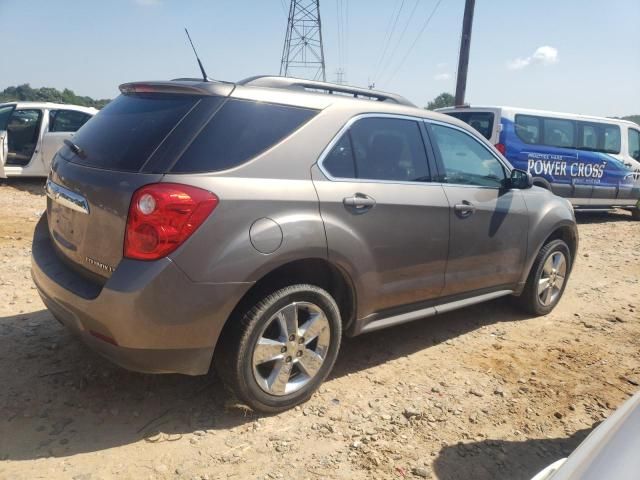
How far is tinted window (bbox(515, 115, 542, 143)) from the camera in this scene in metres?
9.35

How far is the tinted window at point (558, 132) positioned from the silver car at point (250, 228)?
7.01 m

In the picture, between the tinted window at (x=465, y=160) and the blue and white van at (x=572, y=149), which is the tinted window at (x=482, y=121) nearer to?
the blue and white van at (x=572, y=149)

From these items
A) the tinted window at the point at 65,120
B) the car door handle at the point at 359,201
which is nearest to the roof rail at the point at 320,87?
the car door handle at the point at 359,201

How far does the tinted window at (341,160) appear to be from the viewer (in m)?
2.98

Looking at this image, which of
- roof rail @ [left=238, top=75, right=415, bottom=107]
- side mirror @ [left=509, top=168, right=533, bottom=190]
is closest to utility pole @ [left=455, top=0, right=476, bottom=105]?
side mirror @ [left=509, top=168, right=533, bottom=190]

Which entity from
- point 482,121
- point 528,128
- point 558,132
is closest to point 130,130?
point 482,121

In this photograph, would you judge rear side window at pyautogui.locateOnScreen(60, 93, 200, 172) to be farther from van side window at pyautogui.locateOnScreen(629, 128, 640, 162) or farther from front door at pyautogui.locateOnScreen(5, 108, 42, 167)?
van side window at pyautogui.locateOnScreen(629, 128, 640, 162)

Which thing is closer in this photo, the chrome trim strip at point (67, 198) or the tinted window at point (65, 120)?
the chrome trim strip at point (67, 198)

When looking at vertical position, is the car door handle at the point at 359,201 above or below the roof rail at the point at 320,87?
below

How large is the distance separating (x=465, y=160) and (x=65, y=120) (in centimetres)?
872

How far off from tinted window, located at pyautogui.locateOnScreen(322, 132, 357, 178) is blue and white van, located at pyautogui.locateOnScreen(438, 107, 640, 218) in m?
6.64

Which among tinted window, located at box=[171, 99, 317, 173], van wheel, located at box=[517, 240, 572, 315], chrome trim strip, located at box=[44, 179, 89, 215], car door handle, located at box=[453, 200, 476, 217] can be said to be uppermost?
tinted window, located at box=[171, 99, 317, 173]

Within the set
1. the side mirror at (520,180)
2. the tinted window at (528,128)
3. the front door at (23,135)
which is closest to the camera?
the side mirror at (520,180)

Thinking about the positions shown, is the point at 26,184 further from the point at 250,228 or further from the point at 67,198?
the point at 250,228
